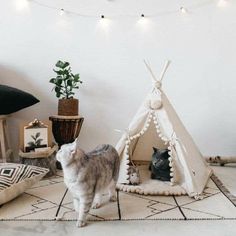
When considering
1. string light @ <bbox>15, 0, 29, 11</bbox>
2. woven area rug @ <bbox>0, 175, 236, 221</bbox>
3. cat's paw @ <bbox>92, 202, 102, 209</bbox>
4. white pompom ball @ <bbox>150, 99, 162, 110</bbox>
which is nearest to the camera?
woven area rug @ <bbox>0, 175, 236, 221</bbox>

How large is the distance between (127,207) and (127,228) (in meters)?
0.29

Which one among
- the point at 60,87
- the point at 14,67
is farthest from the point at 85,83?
the point at 14,67

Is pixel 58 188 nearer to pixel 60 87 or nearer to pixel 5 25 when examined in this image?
pixel 60 87

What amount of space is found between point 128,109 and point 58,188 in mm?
1169

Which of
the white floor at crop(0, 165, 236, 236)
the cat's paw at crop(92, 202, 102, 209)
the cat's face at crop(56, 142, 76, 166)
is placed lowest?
the white floor at crop(0, 165, 236, 236)

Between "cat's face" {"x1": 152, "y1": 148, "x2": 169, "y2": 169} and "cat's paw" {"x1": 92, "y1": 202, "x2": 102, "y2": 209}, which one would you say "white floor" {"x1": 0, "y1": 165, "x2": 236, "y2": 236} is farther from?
"cat's face" {"x1": 152, "y1": 148, "x2": 169, "y2": 169}

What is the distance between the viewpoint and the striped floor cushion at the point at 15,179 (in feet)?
6.36

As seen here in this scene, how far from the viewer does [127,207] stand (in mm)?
1961

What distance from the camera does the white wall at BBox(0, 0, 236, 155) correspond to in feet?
10.1

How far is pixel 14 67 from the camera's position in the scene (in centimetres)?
306

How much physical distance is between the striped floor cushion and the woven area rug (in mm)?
72

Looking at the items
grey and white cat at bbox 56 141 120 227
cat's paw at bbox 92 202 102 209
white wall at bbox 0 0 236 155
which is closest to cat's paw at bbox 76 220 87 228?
grey and white cat at bbox 56 141 120 227

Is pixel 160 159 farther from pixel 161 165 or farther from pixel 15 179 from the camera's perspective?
pixel 15 179

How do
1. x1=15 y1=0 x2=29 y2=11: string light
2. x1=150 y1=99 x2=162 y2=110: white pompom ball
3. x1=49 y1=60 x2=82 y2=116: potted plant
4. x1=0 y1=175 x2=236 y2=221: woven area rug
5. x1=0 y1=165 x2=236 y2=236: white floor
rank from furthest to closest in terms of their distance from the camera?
1. x1=15 y1=0 x2=29 y2=11: string light
2. x1=49 y1=60 x2=82 y2=116: potted plant
3. x1=150 y1=99 x2=162 y2=110: white pompom ball
4. x1=0 y1=175 x2=236 y2=221: woven area rug
5. x1=0 y1=165 x2=236 y2=236: white floor
